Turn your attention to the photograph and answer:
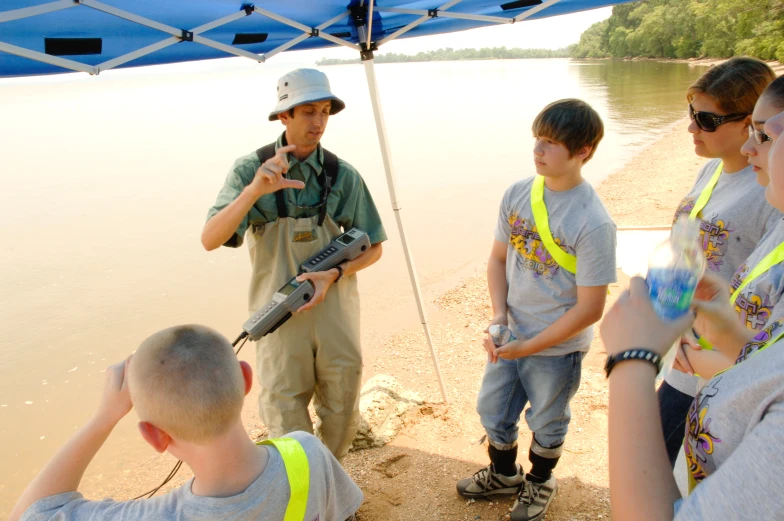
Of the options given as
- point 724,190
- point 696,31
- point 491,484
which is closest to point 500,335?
point 491,484

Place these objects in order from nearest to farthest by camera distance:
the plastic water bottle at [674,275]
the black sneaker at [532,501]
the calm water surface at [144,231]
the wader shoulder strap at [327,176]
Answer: the plastic water bottle at [674,275] < the wader shoulder strap at [327,176] < the black sneaker at [532,501] < the calm water surface at [144,231]

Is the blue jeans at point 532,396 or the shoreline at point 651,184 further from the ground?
the blue jeans at point 532,396

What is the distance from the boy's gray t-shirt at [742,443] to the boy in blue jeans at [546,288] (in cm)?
130

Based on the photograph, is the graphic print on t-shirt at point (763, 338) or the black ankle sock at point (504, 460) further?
the black ankle sock at point (504, 460)

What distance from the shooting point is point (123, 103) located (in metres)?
31.2

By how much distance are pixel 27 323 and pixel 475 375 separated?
5.41 metres

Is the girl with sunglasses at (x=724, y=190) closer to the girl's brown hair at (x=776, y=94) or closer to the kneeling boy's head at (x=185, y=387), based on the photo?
the girl's brown hair at (x=776, y=94)

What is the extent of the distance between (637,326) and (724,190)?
1.39 m

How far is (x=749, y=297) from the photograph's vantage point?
1512 mm

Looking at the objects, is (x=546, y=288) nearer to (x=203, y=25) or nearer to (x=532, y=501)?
(x=532, y=501)

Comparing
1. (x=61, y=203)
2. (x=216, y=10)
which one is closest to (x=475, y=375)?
(x=216, y=10)

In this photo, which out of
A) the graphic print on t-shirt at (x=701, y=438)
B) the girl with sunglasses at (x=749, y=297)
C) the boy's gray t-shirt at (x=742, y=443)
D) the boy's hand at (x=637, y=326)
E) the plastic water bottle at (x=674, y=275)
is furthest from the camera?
the girl with sunglasses at (x=749, y=297)

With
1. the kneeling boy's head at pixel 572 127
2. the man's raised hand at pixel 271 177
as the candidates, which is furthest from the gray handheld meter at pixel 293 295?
the kneeling boy's head at pixel 572 127

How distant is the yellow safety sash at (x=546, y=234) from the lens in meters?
2.35
